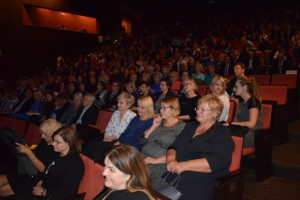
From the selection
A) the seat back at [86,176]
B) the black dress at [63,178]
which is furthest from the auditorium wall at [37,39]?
the seat back at [86,176]

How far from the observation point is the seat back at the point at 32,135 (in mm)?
3484

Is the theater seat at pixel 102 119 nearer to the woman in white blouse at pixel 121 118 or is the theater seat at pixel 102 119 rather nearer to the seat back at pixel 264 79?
the woman in white blouse at pixel 121 118

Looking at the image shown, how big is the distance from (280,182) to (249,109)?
80 centimetres

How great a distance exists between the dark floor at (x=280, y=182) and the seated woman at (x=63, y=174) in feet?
5.19

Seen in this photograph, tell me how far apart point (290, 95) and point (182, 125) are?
244 centimetres

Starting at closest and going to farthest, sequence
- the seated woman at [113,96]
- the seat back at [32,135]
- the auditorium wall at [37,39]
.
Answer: the seat back at [32,135]
the seated woman at [113,96]
the auditorium wall at [37,39]

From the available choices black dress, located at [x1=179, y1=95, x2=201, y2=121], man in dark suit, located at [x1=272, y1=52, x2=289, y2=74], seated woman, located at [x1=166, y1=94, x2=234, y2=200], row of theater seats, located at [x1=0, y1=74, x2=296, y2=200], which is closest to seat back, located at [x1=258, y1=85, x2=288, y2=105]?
row of theater seats, located at [x1=0, y1=74, x2=296, y2=200]

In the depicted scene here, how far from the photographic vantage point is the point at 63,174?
6.21 ft

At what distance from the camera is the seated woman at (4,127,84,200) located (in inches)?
71.5

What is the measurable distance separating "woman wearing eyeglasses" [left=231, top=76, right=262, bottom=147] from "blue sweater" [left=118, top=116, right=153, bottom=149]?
935mm

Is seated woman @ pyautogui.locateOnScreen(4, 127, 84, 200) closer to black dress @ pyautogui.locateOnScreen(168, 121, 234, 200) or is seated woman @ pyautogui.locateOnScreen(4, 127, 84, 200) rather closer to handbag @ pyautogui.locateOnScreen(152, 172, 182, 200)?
handbag @ pyautogui.locateOnScreen(152, 172, 182, 200)

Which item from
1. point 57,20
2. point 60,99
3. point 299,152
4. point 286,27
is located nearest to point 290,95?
point 299,152

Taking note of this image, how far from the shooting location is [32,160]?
7.43 feet

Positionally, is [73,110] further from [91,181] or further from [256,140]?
[256,140]
